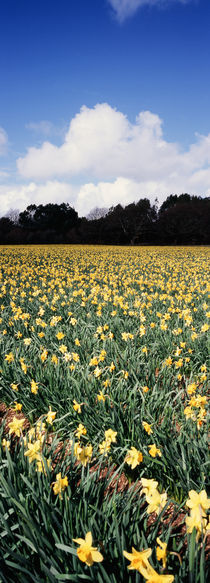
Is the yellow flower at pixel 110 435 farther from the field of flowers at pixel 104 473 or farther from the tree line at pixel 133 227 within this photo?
the tree line at pixel 133 227

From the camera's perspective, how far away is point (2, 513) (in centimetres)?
161

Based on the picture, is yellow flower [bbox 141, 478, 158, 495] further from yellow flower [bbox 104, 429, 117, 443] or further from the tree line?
the tree line

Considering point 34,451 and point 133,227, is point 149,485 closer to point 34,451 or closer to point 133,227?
point 34,451

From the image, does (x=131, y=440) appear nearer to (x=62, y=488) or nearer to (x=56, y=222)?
(x=62, y=488)

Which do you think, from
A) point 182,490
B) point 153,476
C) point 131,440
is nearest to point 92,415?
point 131,440

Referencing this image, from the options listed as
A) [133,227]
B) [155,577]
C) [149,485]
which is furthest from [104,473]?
[133,227]

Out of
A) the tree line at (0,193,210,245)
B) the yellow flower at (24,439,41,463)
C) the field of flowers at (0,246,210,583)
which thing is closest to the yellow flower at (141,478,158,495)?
the field of flowers at (0,246,210,583)

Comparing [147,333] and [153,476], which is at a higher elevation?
[147,333]

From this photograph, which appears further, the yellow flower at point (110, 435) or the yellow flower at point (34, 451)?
the yellow flower at point (110, 435)

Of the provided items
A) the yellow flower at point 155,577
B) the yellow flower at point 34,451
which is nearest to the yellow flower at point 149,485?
the yellow flower at point 155,577

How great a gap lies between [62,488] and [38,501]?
134mm

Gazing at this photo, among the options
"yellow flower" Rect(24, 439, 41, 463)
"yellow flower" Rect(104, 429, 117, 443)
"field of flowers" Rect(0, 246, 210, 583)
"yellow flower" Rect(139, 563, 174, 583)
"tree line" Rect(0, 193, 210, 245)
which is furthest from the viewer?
"tree line" Rect(0, 193, 210, 245)

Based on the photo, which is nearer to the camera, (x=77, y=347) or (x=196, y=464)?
(x=196, y=464)

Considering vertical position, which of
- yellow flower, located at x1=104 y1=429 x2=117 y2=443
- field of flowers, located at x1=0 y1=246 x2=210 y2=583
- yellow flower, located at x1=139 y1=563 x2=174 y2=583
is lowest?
field of flowers, located at x1=0 y1=246 x2=210 y2=583
